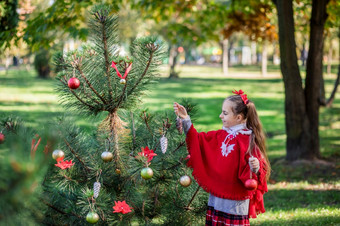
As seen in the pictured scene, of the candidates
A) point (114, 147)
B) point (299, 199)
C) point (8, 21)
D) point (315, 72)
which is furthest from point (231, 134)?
point (8, 21)

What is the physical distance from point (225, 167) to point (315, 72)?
4.64 metres

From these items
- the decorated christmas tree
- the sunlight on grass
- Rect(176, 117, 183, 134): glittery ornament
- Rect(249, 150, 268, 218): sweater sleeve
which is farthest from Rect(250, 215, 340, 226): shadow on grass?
Rect(176, 117, 183, 134): glittery ornament

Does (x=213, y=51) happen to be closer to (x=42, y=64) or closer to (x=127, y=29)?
(x=127, y=29)

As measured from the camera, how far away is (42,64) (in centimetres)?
2422

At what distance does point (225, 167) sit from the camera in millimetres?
2639

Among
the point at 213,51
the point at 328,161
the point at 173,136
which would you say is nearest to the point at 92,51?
the point at 173,136

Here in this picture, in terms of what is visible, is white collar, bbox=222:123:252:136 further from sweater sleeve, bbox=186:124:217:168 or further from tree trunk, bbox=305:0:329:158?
tree trunk, bbox=305:0:329:158

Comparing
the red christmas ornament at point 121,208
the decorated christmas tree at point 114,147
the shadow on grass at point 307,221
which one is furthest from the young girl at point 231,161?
the shadow on grass at point 307,221

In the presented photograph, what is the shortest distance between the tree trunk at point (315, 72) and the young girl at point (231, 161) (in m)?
4.21

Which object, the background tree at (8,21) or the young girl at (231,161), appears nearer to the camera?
the young girl at (231,161)

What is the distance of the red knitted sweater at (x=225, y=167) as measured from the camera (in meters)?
2.60

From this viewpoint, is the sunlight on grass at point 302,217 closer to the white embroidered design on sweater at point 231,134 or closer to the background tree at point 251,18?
the white embroidered design on sweater at point 231,134

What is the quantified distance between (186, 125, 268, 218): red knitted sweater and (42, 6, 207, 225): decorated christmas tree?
3.8 inches

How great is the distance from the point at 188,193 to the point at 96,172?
686 mm
